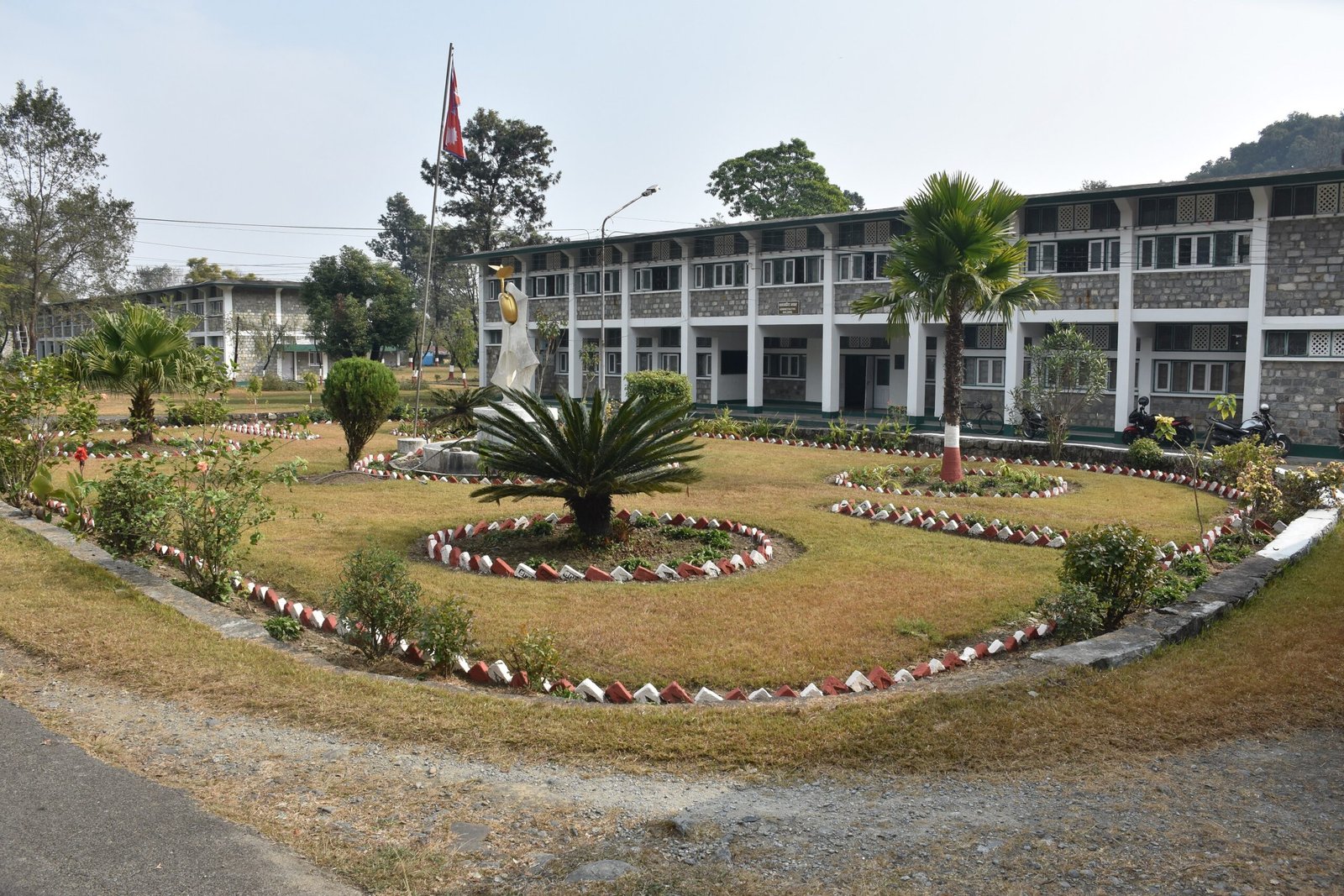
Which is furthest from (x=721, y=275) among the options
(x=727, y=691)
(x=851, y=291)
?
(x=727, y=691)

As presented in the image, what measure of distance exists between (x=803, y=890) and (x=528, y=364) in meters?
15.4

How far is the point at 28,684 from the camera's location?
6.73 meters

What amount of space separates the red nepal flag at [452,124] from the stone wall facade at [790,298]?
14.4 meters

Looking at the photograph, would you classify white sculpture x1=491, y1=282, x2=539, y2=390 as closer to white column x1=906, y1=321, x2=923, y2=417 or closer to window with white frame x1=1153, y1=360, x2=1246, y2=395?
white column x1=906, y1=321, x2=923, y2=417

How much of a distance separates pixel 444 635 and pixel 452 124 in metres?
15.9

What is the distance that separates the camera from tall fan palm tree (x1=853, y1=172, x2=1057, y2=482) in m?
16.6

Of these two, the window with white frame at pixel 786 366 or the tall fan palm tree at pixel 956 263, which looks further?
the window with white frame at pixel 786 366

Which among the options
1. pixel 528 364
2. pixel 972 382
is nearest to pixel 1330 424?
pixel 972 382

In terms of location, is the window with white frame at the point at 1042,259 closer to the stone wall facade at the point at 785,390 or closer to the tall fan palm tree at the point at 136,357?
the stone wall facade at the point at 785,390

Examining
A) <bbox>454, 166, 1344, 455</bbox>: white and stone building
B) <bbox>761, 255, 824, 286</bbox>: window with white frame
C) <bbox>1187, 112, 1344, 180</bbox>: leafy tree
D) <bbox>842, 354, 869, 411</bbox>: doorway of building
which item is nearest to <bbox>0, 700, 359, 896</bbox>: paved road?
<bbox>454, 166, 1344, 455</bbox>: white and stone building

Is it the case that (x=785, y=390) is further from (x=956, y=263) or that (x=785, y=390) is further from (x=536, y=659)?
(x=536, y=659)

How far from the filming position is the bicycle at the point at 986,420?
28945 millimetres

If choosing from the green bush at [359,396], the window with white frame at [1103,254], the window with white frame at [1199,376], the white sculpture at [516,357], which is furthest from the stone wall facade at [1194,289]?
the green bush at [359,396]

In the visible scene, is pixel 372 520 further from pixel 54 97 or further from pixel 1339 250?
pixel 54 97
